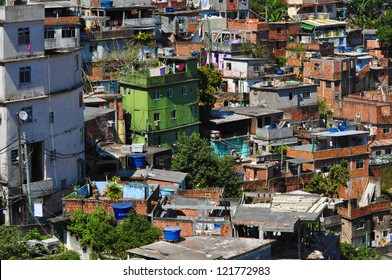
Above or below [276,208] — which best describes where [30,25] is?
above

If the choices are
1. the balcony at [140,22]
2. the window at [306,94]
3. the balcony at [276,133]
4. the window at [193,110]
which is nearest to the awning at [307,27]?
the balcony at [140,22]

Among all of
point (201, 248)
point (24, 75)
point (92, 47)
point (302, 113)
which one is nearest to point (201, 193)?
point (24, 75)

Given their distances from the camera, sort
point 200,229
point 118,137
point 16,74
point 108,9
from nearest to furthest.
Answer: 1. point 200,229
2. point 16,74
3. point 118,137
4. point 108,9

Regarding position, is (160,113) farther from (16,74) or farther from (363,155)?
(16,74)

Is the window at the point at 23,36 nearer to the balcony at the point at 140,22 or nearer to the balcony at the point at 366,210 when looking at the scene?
the balcony at the point at 366,210

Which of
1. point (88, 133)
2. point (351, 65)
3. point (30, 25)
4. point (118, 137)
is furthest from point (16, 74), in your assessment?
point (351, 65)

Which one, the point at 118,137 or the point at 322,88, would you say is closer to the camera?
the point at 118,137

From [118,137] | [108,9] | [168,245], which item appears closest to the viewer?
[168,245]
